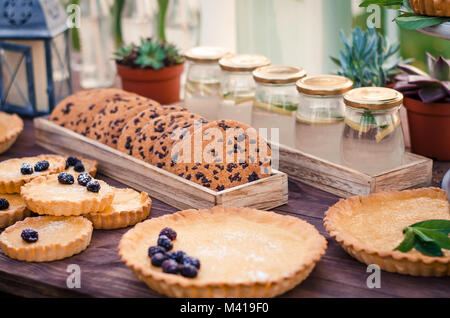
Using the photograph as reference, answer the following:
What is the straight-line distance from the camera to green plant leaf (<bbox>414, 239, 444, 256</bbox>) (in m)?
1.37

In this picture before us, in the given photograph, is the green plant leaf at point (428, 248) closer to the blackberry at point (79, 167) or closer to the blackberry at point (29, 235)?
the blackberry at point (29, 235)

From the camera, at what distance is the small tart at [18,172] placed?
1.82 m

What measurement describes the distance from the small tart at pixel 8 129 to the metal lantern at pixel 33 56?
6.0 inches

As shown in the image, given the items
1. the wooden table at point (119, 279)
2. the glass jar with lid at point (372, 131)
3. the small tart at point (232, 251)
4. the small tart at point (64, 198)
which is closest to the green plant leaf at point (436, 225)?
the wooden table at point (119, 279)

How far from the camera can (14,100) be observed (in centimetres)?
263

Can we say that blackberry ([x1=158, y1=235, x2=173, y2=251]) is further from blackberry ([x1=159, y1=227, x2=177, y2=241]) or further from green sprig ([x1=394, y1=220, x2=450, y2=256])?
green sprig ([x1=394, y1=220, x2=450, y2=256])

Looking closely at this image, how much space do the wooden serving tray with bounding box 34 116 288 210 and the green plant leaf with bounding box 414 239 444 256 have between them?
476 mm

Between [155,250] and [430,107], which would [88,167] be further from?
[430,107]

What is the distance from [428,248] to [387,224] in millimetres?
171

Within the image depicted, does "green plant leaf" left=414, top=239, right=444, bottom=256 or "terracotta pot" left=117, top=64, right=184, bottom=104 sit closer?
"green plant leaf" left=414, top=239, right=444, bottom=256

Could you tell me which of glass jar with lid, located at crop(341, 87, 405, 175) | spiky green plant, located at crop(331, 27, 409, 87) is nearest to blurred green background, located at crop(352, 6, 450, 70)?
spiky green plant, located at crop(331, 27, 409, 87)

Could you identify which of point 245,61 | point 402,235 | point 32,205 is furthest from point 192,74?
point 402,235
